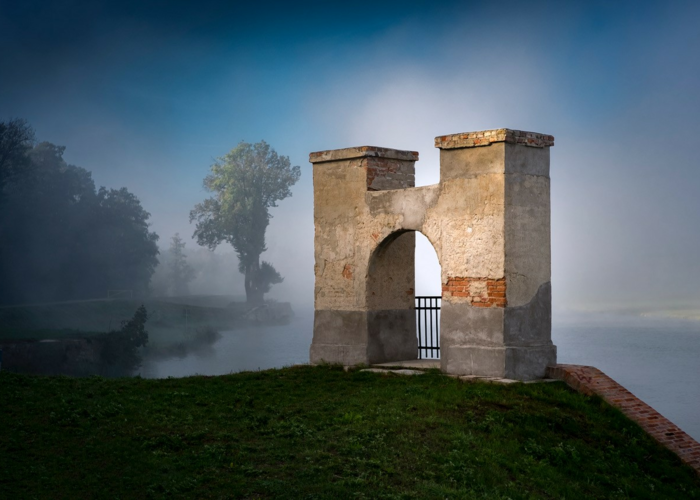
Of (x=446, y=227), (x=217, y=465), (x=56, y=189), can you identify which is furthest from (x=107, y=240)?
(x=217, y=465)

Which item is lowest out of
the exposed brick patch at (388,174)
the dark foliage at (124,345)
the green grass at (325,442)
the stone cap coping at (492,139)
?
the dark foliage at (124,345)

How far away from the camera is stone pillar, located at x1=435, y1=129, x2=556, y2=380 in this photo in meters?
12.1

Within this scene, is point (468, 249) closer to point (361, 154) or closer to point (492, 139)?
point (492, 139)

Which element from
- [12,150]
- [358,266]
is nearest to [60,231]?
[12,150]

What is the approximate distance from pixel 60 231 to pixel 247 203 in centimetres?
1037

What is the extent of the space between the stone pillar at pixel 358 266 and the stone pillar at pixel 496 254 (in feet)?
5.75

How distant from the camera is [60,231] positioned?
38562mm

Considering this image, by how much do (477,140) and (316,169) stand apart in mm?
3718

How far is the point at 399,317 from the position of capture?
14.5m

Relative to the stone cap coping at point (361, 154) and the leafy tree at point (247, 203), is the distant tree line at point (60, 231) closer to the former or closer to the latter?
the leafy tree at point (247, 203)

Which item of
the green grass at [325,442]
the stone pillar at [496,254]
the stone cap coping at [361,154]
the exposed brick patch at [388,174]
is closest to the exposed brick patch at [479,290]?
the stone pillar at [496,254]

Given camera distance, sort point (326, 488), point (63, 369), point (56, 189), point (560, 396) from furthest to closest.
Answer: point (56, 189)
point (63, 369)
point (560, 396)
point (326, 488)

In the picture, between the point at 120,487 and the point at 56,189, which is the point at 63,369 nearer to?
the point at 56,189

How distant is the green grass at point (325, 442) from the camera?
812 centimetres
